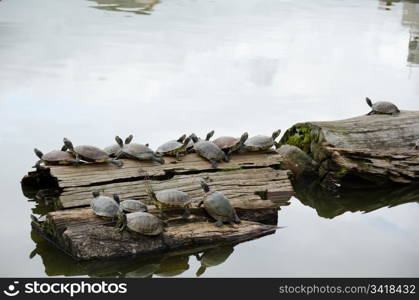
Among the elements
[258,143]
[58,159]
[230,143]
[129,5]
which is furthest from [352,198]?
[129,5]

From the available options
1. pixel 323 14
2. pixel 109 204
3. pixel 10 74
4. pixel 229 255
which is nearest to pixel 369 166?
pixel 229 255

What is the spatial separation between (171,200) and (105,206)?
0.46 meters

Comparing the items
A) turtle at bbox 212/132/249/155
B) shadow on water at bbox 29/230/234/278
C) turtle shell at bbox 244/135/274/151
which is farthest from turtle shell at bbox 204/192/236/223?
turtle shell at bbox 244/135/274/151

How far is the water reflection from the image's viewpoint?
14.7 m

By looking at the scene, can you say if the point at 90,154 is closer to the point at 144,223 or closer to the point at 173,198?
the point at 173,198

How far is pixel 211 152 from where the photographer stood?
18.0 feet

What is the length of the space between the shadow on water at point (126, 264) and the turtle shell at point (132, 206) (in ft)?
1.26

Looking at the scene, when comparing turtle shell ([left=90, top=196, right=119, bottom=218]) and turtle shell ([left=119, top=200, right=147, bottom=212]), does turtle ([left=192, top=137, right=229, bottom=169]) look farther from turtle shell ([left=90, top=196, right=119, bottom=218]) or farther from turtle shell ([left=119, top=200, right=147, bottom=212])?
turtle shell ([left=90, top=196, right=119, bottom=218])

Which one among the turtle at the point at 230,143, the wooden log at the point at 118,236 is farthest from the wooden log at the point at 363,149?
the wooden log at the point at 118,236

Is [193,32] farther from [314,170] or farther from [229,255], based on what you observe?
[229,255]

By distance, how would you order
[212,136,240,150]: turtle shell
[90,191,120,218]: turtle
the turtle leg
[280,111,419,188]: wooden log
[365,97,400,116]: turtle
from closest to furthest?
[90,191,120,218]: turtle
the turtle leg
[212,136,240,150]: turtle shell
[280,111,419,188]: wooden log
[365,97,400,116]: turtle

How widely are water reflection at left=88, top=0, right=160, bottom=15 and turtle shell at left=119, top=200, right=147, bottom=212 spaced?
10.3 metres

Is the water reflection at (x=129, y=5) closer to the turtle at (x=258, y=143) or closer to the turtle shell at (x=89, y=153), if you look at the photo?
the turtle at (x=258, y=143)

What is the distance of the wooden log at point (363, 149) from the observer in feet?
19.4
